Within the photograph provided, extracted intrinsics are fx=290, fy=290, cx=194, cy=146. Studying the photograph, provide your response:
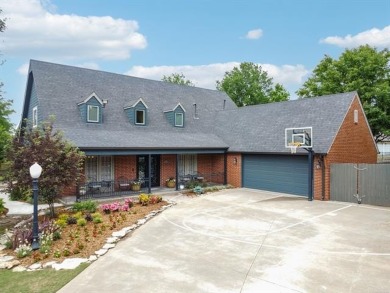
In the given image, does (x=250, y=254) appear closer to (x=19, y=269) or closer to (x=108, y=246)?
(x=108, y=246)

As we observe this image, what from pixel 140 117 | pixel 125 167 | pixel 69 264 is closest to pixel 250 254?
pixel 69 264

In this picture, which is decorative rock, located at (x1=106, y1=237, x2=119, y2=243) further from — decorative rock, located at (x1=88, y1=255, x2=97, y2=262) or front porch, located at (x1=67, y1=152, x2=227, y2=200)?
front porch, located at (x1=67, y1=152, x2=227, y2=200)

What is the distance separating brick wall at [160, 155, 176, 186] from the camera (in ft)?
71.1

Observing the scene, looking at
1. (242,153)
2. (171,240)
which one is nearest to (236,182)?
(242,153)

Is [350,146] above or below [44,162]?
above

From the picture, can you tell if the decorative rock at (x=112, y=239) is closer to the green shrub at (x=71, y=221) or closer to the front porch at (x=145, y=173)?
the green shrub at (x=71, y=221)

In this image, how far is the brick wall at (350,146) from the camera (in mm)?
17609

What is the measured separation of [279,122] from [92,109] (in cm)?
1339

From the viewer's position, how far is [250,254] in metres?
8.76

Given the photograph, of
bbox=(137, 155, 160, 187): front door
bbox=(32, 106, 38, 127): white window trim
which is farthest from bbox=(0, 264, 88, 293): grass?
bbox=(32, 106, 38, 127): white window trim

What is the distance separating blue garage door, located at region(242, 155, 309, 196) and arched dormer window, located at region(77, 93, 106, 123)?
1105cm

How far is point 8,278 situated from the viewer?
291 inches

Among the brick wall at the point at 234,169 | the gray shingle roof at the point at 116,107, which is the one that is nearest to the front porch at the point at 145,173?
the brick wall at the point at 234,169

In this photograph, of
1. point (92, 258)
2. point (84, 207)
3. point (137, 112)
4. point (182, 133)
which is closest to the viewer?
point (92, 258)
